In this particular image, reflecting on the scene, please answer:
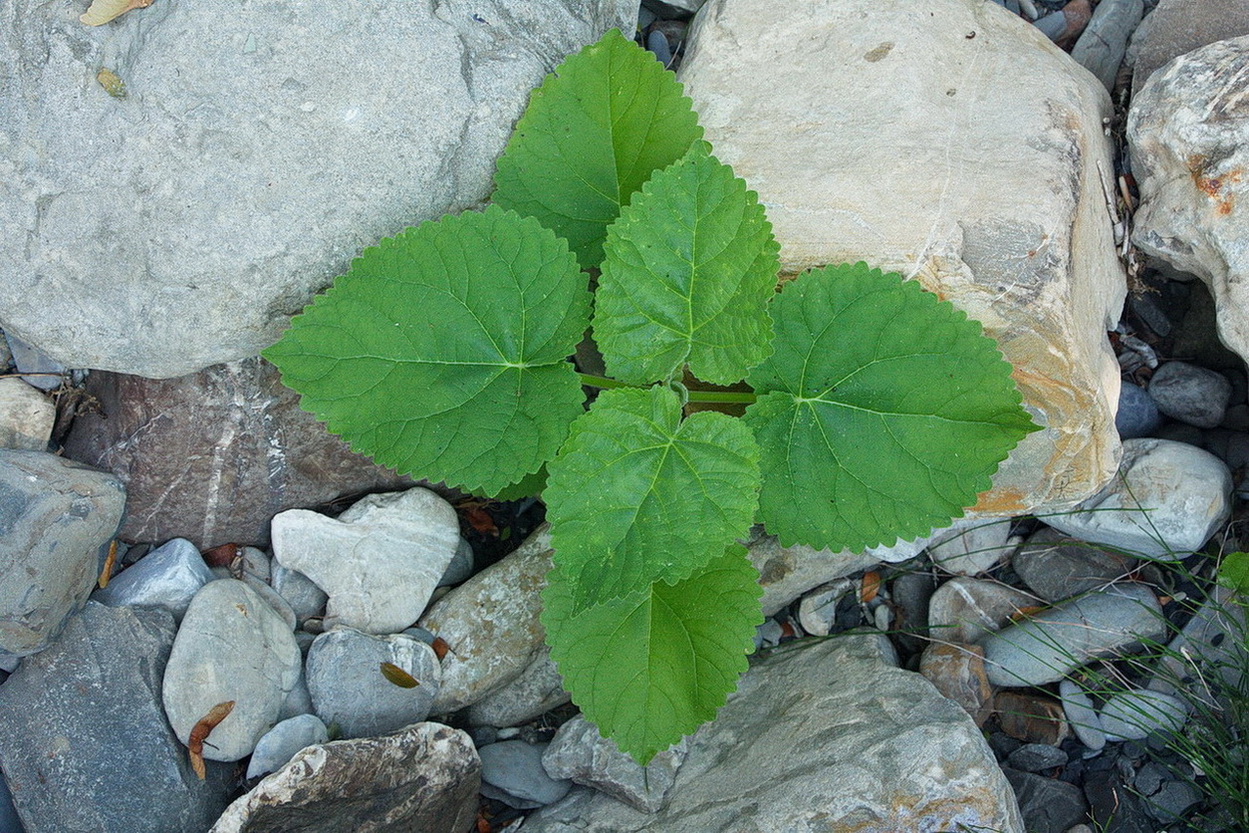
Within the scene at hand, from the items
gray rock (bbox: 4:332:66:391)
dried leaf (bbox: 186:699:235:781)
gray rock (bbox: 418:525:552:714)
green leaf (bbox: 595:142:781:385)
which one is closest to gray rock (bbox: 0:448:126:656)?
gray rock (bbox: 4:332:66:391)

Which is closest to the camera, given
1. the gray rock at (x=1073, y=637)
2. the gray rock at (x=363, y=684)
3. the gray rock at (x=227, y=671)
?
the gray rock at (x=227, y=671)

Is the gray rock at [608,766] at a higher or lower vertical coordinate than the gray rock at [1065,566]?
lower

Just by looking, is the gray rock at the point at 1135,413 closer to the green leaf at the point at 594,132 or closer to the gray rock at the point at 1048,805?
the gray rock at the point at 1048,805

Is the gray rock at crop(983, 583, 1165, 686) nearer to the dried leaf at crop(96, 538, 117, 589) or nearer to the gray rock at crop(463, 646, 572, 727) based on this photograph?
the gray rock at crop(463, 646, 572, 727)

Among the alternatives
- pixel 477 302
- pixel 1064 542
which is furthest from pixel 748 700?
pixel 477 302

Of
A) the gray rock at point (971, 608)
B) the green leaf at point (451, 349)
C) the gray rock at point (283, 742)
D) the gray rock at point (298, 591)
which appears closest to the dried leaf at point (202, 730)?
the gray rock at point (283, 742)

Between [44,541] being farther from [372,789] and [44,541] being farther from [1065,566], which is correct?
[1065,566]
